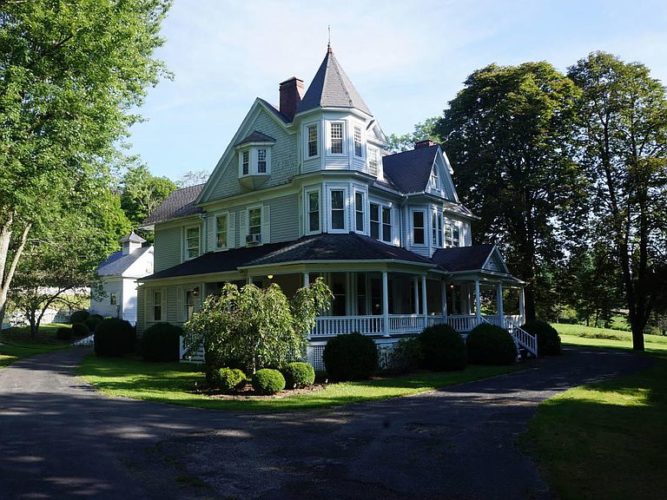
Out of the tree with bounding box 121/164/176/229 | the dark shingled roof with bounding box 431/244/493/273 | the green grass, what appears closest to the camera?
the green grass

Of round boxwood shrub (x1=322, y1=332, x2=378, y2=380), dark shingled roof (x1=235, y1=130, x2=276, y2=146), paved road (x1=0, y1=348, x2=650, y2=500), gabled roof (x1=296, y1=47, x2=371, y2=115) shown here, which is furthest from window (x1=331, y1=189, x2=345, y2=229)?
paved road (x1=0, y1=348, x2=650, y2=500)

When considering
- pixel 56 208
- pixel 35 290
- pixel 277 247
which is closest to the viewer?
pixel 56 208

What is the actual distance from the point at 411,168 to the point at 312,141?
6.97 metres

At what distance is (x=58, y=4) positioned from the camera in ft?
69.3

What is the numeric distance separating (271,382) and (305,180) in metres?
11.1

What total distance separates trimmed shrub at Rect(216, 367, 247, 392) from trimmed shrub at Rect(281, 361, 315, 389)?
1.41m

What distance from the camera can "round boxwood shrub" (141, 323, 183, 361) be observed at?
2422cm

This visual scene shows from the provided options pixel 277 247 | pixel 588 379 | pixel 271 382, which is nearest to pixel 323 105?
pixel 277 247

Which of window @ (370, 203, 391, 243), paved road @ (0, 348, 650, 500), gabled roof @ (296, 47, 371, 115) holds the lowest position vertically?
paved road @ (0, 348, 650, 500)

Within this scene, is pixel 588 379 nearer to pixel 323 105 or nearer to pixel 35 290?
pixel 323 105

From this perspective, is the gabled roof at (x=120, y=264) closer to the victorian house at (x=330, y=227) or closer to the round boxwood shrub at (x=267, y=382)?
the victorian house at (x=330, y=227)

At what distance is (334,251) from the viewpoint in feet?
→ 67.8

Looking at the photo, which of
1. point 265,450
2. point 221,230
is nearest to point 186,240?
point 221,230

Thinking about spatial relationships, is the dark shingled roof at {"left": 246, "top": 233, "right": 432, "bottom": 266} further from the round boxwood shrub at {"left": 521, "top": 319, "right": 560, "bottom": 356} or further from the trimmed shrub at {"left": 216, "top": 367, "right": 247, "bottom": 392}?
the round boxwood shrub at {"left": 521, "top": 319, "right": 560, "bottom": 356}
